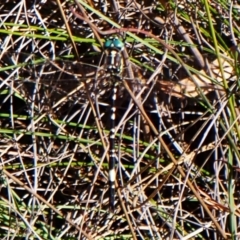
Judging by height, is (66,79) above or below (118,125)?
above

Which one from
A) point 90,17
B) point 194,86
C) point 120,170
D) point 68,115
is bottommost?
point 120,170

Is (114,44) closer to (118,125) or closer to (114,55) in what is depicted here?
(114,55)

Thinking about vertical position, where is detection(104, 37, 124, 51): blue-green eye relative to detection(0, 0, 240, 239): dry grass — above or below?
above

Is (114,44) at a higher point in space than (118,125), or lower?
higher

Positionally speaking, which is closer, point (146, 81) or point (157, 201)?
point (146, 81)

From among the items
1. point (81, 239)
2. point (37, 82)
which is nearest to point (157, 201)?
point (81, 239)

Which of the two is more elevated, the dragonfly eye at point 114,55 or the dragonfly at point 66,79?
the dragonfly eye at point 114,55

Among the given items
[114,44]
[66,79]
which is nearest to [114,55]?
[114,44]

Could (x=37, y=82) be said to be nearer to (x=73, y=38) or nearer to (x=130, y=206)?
(x=73, y=38)
